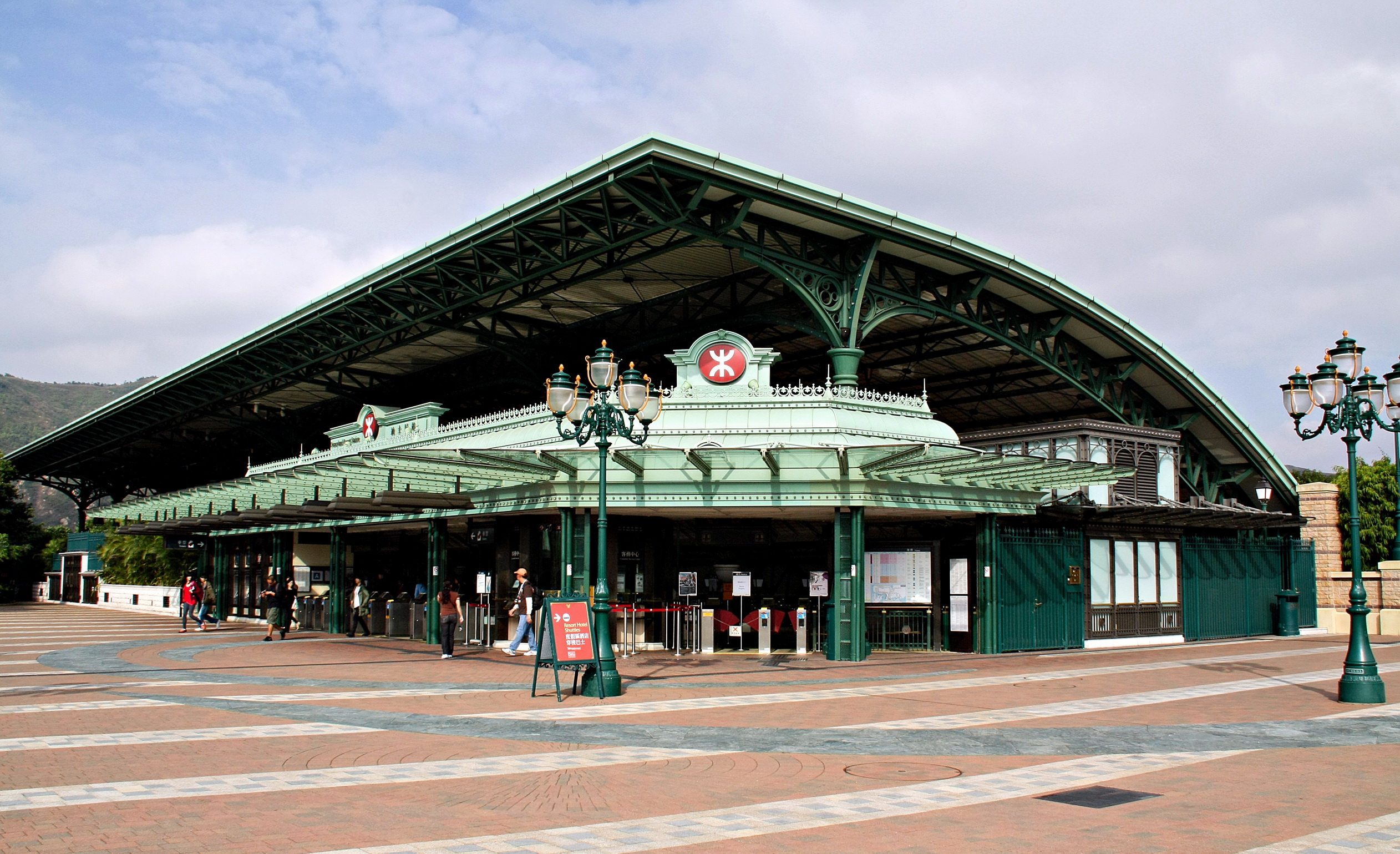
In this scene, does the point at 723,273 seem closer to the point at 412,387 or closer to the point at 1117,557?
the point at 1117,557

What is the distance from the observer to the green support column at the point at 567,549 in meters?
23.3

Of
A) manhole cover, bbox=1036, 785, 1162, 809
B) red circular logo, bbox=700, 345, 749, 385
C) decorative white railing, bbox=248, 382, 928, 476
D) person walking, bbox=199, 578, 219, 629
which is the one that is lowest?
person walking, bbox=199, 578, 219, 629

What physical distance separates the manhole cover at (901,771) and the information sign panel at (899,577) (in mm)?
14738

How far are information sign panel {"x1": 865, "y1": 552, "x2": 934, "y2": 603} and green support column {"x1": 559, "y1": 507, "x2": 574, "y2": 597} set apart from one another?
23.2 feet

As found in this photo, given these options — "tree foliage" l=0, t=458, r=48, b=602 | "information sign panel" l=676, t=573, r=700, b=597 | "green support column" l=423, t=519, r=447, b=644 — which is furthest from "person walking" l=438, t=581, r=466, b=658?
"tree foliage" l=0, t=458, r=48, b=602

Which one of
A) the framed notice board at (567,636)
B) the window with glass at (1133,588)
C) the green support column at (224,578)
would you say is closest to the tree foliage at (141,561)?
the green support column at (224,578)

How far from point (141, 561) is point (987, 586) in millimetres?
51949

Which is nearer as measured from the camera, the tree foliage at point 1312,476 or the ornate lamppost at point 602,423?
the ornate lamppost at point 602,423

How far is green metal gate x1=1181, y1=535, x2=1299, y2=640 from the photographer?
31.7 m

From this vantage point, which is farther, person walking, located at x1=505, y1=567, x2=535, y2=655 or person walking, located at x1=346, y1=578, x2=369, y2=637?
person walking, located at x1=346, y1=578, x2=369, y2=637

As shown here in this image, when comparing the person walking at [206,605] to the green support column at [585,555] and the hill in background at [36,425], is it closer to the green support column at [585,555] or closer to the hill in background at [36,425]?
the green support column at [585,555]

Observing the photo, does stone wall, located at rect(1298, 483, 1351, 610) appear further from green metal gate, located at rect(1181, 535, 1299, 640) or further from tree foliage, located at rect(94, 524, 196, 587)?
tree foliage, located at rect(94, 524, 196, 587)

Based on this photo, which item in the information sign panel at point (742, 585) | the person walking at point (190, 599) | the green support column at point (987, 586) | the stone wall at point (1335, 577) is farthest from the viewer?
the stone wall at point (1335, 577)

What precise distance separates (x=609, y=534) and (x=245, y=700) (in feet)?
35.8
